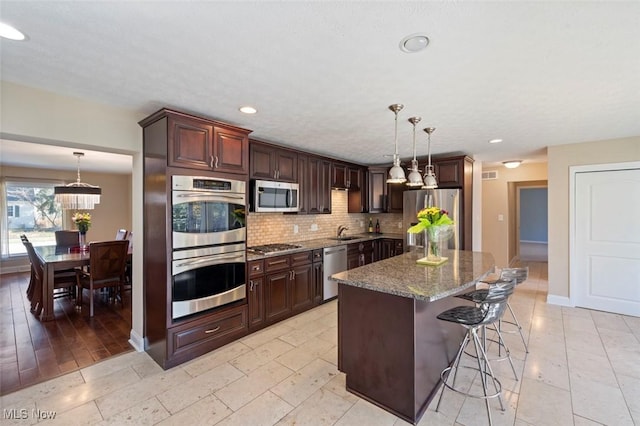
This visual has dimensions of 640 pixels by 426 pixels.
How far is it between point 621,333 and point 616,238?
136 centimetres

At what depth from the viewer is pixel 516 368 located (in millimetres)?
2547

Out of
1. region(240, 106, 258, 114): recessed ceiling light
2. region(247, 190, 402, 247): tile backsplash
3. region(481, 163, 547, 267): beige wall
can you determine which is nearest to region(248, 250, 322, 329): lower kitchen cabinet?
region(247, 190, 402, 247): tile backsplash

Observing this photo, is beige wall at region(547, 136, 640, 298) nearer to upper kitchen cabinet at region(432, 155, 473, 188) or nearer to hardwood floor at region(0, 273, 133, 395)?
upper kitchen cabinet at region(432, 155, 473, 188)

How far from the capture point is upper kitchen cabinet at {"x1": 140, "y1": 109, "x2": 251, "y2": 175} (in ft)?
8.45

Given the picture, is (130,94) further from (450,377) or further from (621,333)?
(621,333)

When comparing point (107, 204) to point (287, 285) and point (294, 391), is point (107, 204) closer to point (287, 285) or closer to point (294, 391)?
point (287, 285)

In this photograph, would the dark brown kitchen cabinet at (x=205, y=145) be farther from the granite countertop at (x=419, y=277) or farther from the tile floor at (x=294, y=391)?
the tile floor at (x=294, y=391)

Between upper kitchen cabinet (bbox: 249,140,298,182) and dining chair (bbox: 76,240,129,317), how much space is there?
2.37 meters

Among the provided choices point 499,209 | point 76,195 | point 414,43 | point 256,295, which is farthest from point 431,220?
point 76,195

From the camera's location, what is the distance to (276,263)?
3574 mm

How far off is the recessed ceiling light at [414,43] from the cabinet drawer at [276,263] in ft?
8.62

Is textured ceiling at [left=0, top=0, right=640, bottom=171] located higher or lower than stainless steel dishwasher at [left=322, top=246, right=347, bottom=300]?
higher

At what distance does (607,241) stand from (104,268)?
A: 716 cm

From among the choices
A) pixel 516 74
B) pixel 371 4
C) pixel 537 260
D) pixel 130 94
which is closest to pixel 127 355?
pixel 130 94
